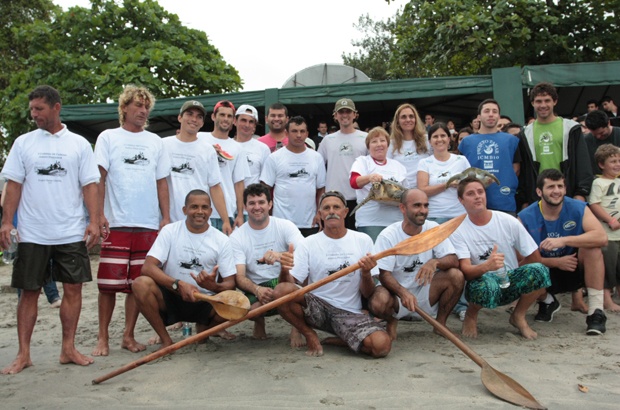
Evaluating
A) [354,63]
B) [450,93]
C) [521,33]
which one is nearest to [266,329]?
[450,93]

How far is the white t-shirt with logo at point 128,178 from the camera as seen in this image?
396 centimetres

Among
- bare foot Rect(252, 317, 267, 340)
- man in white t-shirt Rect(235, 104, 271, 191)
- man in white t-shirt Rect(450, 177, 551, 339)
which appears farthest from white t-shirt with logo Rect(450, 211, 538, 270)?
man in white t-shirt Rect(235, 104, 271, 191)

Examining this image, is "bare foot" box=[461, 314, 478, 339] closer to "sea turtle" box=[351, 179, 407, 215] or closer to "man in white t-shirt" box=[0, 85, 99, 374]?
"sea turtle" box=[351, 179, 407, 215]

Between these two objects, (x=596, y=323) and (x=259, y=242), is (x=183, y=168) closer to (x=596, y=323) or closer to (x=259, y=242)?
(x=259, y=242)

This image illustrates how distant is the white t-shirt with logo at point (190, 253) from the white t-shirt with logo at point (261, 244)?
178 mm

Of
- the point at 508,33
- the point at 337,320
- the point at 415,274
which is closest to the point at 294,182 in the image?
the point at 415,274

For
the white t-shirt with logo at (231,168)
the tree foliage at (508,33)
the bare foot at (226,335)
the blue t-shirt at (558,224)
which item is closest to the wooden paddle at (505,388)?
the blue t-shirt at (558,224)

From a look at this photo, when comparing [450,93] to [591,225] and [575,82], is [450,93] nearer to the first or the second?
[575,82]

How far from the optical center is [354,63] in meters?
29.7

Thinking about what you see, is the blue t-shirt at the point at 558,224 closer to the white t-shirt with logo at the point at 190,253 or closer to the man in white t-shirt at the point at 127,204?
the white t-shirt with logo at the point at 190,253

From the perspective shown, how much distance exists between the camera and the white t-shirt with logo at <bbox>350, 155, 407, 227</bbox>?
4.67m

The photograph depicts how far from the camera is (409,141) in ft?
16.6

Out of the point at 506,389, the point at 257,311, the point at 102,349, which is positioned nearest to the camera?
the point at 506,389

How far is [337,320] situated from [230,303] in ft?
→ 2.35
